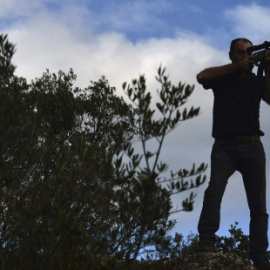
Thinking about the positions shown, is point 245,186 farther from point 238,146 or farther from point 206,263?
point 206,263

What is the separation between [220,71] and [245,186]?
5.59ft

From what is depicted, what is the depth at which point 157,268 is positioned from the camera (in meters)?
9.85

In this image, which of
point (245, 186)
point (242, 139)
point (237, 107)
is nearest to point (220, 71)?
point (237, 107)

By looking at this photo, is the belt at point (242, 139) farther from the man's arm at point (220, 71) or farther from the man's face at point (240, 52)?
the man's face at point (240, 52)

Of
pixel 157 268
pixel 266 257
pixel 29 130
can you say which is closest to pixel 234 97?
pixel 266 257

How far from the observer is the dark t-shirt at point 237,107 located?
887cm

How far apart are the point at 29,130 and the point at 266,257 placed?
238 inches

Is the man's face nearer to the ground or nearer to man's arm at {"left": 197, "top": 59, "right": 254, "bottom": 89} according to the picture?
man's arm at {"left": 197, "top": 59, "right": 254, "bottom": 89}

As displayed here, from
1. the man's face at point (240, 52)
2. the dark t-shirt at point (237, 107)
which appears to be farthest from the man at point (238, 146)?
the man's face at point (240, 52)

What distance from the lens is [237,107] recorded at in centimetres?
891

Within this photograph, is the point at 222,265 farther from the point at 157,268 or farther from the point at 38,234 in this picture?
the point at 38,234

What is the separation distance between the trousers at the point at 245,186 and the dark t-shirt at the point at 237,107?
0.63 feet

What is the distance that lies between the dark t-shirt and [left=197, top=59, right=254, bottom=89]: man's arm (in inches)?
5.7

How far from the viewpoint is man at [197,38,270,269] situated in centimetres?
881
